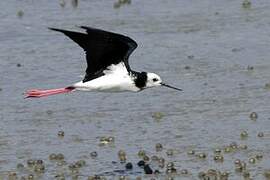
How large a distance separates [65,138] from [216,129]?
2.21 m

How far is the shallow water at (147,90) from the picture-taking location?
15.6 m

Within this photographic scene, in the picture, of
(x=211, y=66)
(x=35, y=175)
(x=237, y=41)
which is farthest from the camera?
(x=237, y=41)

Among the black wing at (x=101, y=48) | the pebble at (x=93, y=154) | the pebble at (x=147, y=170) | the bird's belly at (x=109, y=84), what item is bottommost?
the pebble at (x=147, y=170)

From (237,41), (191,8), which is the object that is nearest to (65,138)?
(237,41)

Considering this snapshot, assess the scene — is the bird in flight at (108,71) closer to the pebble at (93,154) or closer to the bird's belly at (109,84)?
the bird's belly at (109,84)

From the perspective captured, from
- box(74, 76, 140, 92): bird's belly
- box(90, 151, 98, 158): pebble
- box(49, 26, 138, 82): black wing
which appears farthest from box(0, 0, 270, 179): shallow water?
box(49, 26, 138, 82): black wing

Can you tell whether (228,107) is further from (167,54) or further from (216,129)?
(167,54)

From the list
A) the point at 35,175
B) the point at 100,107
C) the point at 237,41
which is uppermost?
the point at 237,41

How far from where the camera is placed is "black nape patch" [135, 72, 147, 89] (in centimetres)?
1567

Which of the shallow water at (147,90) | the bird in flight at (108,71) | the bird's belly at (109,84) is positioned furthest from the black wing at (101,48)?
the shallow water at (147,90)

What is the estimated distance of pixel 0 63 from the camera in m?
20.0

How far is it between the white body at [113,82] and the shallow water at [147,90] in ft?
2.59

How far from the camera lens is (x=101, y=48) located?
1539 cm

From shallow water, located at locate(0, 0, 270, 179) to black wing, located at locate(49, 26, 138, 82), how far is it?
104 centimetres
